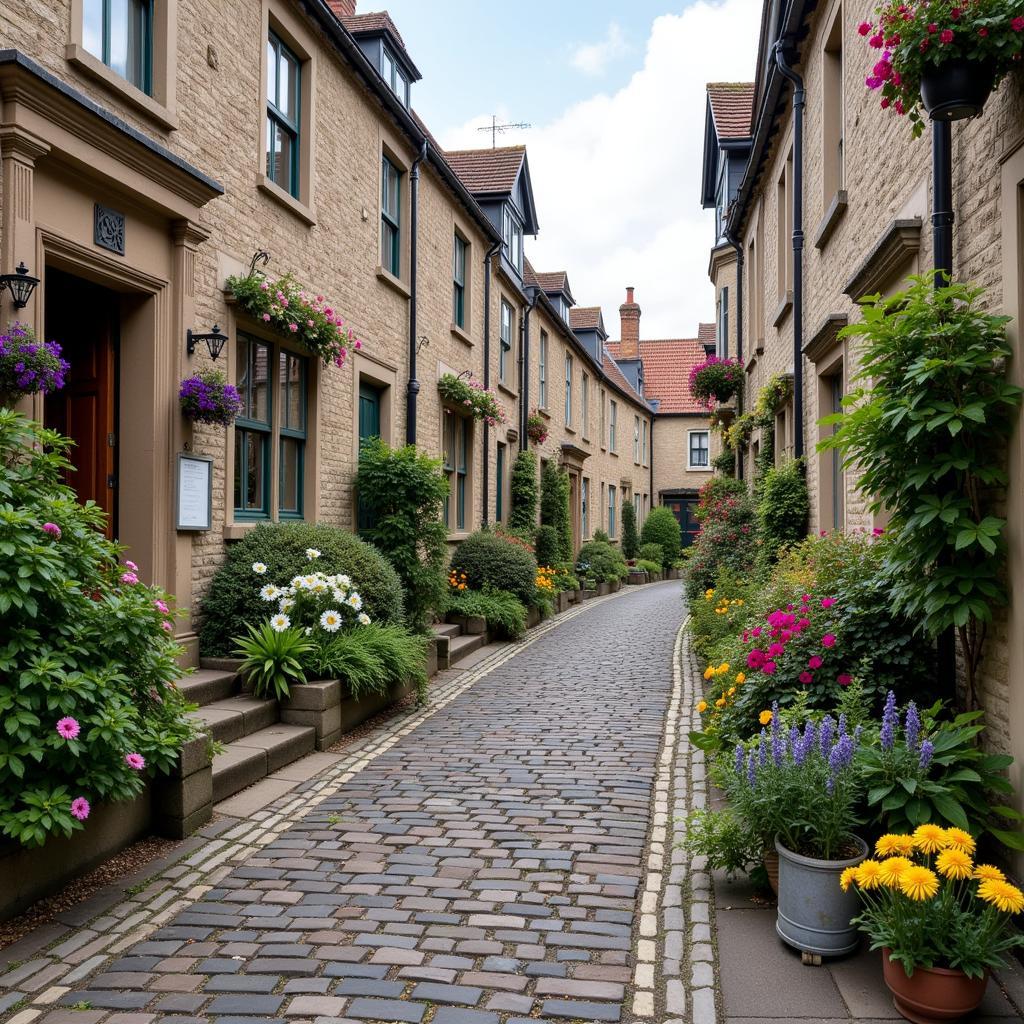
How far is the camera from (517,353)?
19859mm

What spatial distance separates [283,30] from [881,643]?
8.18 m

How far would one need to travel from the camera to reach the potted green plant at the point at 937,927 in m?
3.05

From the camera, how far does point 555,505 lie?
810 inches

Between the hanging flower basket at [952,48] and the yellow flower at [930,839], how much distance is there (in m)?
3.21

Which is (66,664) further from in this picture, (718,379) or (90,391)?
(718,379)

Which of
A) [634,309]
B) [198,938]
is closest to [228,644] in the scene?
[198,938]

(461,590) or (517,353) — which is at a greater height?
(517,353)

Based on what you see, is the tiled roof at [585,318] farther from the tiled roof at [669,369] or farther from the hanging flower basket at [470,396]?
the hanging flower basket at [470,396]

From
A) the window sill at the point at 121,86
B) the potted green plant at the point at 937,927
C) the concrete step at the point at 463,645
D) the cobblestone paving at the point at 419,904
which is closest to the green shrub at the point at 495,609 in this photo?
the concrete step at the point at 463,645

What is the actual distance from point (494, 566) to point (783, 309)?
590 cm

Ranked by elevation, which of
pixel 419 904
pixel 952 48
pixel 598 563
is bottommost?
pixel 419 904

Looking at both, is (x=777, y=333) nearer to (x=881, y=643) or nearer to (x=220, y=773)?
(x=881, y=643)

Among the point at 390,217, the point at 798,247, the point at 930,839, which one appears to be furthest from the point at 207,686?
the point at 798,247

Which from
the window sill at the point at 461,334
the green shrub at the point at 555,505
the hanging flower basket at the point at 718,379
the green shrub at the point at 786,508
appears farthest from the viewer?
the green shrub at the point at 555,505
